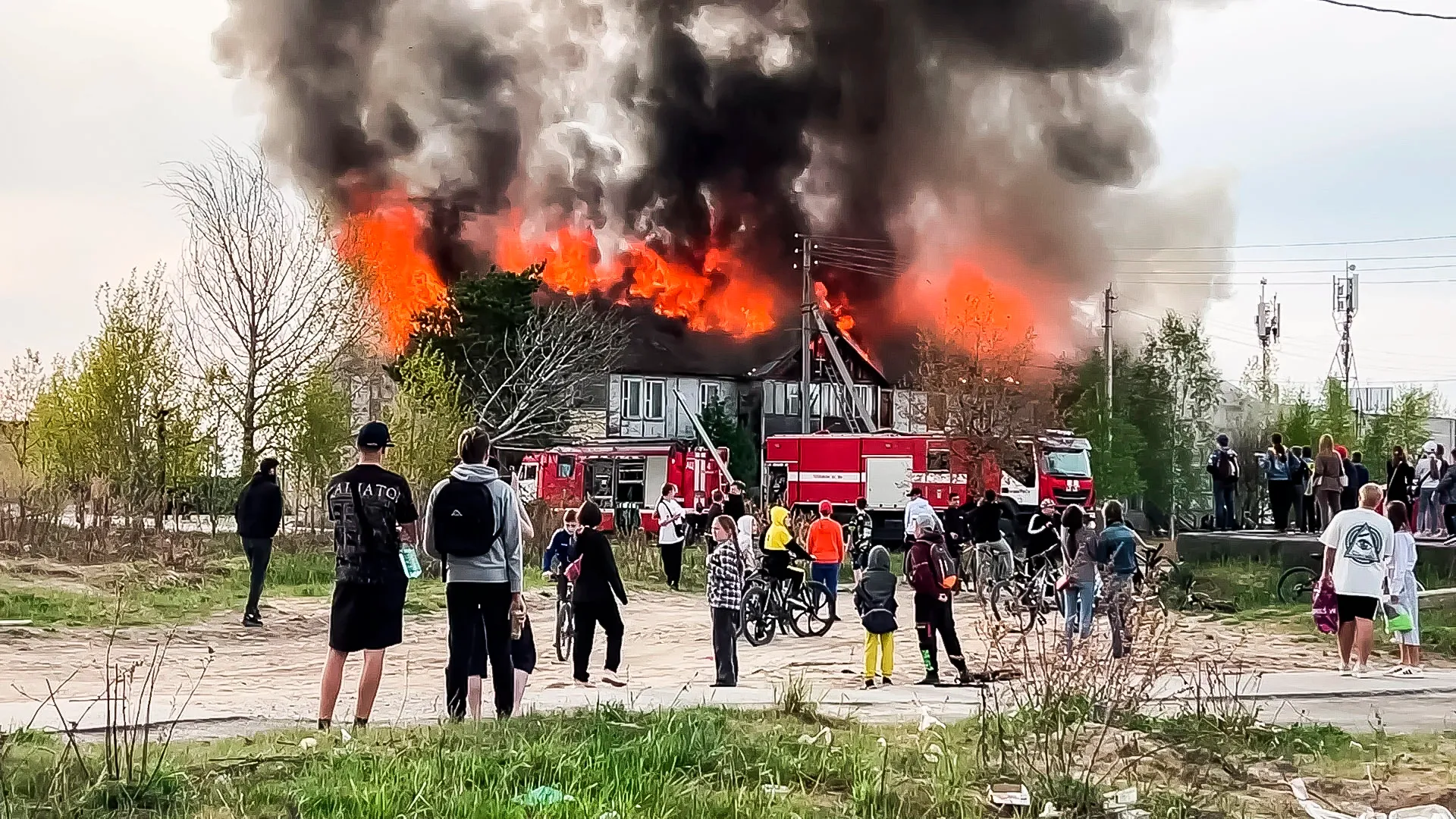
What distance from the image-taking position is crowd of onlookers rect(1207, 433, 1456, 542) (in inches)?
810

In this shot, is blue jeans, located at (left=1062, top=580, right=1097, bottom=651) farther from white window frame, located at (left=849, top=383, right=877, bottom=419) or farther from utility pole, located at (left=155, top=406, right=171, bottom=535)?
white window frame, located at (left=849, top=383, right=877, bottom=419)

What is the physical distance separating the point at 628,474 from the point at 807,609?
70.1ft

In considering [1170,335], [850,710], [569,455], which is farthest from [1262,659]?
[1170,335]

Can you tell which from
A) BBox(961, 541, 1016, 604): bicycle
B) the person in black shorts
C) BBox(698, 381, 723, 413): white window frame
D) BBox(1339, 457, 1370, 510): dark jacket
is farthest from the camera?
BBox(698, 381, 723, 413): white window frame

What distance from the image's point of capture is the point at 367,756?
21.8ft

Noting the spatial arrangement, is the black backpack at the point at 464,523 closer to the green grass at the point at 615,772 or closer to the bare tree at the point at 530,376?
the green grass at the point at 615,772

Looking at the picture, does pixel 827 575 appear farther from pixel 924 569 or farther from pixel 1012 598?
pixel 924 569

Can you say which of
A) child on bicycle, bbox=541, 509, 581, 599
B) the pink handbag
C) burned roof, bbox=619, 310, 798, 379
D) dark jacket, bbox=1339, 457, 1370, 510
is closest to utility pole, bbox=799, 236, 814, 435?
dark jacket, bbox=1339, 457, 1370, 510

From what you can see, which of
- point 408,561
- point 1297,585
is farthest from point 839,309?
point 408,561

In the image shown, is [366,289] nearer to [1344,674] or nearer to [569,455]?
[569,455]

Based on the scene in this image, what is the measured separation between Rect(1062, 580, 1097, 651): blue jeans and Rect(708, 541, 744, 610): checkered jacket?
3.91 meters

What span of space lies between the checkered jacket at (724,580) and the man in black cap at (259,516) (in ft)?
21.0

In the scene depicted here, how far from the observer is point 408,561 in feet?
27.0

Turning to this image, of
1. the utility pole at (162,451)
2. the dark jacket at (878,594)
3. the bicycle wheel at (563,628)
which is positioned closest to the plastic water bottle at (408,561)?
the dark jacket at (878,594)
